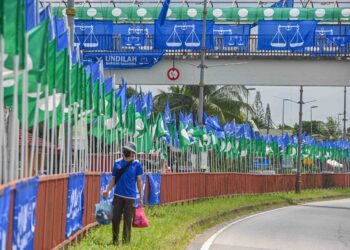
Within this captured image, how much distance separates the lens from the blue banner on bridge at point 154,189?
69.8ft

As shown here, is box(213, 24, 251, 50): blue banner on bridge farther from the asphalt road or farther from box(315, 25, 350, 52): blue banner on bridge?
the asphalt road

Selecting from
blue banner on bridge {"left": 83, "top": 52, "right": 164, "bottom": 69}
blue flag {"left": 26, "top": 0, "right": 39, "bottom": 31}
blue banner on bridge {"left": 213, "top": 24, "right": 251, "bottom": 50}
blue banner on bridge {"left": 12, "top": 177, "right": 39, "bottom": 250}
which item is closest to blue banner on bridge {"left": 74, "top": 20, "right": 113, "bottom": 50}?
blue banner on bridge {"left": 83, "top": 52, "right": 164, "bottom": 69}

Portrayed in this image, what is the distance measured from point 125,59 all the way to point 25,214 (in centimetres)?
2652

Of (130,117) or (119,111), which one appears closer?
(119,111)

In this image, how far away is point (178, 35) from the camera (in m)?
33.9

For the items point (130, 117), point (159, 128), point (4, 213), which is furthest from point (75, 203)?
point (159, 128)

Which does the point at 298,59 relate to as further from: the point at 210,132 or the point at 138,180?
the point at 138,180

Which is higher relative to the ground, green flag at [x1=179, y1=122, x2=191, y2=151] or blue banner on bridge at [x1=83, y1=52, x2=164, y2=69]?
blue banner on bridge at [x1=83, y1=52, x2=164, y2=69]

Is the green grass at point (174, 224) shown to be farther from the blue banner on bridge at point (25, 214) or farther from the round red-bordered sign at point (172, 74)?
the round red-bordered sign at point (172, 74)

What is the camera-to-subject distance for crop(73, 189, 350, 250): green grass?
1277 cm

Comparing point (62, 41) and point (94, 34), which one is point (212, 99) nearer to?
point (94, 34)

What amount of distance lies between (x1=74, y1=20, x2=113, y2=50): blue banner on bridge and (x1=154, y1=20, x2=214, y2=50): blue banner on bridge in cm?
219

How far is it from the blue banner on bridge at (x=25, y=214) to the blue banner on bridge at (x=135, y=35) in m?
26.3

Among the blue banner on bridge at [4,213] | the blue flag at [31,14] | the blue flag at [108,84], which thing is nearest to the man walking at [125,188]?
the blue flag at [31,14]
